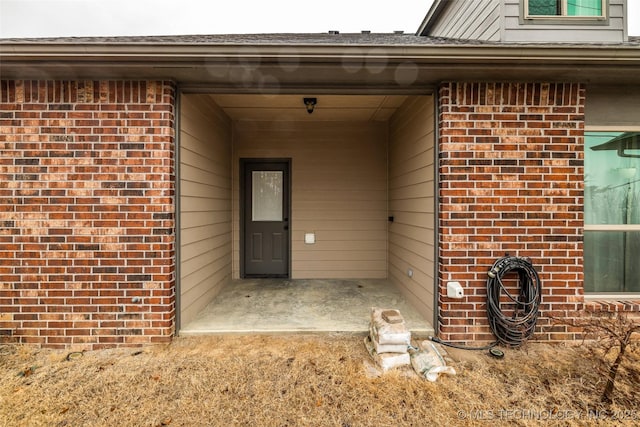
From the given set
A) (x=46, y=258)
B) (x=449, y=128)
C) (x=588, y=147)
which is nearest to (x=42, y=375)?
(x=46, y=258)

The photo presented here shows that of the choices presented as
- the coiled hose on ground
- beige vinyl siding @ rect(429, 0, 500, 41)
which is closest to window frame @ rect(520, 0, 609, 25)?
beige vinyl siding @ rect(429, 0, 500, 41)

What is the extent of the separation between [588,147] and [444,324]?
7.29 feet

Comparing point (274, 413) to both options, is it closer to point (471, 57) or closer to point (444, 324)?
point (444, 324)

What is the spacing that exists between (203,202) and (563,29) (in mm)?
4315

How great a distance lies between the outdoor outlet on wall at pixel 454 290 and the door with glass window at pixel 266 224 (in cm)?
281

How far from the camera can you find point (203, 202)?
384 centimetres

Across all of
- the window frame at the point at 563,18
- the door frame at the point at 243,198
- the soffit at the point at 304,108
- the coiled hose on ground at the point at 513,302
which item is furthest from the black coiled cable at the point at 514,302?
the door frame at the point at 243,198

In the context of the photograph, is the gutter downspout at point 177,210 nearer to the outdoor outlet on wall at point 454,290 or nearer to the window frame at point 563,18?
the outdoor outlet on wall at point 454,290

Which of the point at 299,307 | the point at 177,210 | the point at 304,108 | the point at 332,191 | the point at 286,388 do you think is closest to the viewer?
the point at 286,388

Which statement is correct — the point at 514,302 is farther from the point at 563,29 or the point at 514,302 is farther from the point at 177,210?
the point at 177,210

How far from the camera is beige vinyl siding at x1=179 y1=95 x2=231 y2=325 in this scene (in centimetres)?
329

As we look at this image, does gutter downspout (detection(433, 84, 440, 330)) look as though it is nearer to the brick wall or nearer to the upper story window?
the upper story window

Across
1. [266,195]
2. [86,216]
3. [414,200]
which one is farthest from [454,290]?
[86,216]

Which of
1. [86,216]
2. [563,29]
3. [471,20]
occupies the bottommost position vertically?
[86,216]
